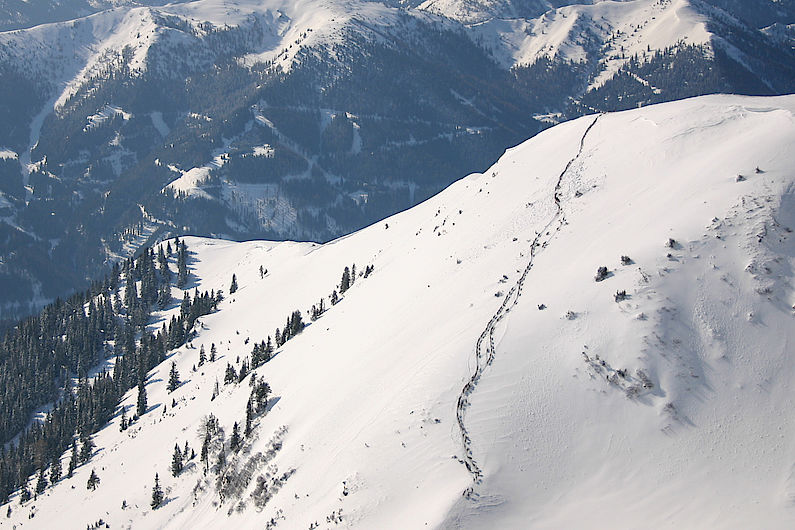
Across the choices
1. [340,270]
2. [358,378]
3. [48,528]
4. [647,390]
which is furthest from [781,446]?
[340,270]

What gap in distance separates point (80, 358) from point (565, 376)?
433ft

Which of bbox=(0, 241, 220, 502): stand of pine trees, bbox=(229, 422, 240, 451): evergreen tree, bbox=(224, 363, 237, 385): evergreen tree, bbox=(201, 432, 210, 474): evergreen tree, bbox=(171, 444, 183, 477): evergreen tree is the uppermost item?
bbox=(229, 422, 240, 451): evergreen tree

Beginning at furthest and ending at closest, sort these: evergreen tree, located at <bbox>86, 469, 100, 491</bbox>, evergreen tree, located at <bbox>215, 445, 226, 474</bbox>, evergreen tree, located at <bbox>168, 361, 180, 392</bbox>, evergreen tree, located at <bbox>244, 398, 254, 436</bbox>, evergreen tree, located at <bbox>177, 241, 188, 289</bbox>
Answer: evergreen tree, located at <bbox>177, 241, 188, 289</bbox>, evergreen tree, located at <bbox>168, 361, 180, 392</bbox>, evergreen tree, located at <bbox>86, 469, 100, 491</bbox>, evergreen tree, located at <bbox>244, 398, 254, 436</bbox>, evergreen tree, located at <bbox>215, 445, 226, 474</bbox>

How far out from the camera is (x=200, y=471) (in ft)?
220

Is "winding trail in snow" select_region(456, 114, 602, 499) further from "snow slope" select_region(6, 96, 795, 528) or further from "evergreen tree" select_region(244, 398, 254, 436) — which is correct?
"evergreen tree" select_region(244, 398, 254, 436)

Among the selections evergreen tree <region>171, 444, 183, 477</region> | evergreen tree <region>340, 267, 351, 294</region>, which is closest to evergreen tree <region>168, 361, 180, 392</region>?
evergreen tree <region>340, 267, 351, 294</region>

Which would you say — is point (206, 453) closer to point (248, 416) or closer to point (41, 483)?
point (248, 416)

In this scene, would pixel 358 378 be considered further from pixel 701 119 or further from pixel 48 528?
pixel 701 119

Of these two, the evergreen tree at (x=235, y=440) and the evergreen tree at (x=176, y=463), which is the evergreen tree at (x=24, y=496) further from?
the evergreen tree at (x=235, y=440)

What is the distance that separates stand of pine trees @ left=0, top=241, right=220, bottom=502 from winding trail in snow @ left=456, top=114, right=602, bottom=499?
6925 centimetres

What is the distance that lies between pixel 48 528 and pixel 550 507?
201ft

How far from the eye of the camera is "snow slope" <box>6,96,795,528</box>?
4094 cm

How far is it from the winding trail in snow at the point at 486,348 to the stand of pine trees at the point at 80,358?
227 feet

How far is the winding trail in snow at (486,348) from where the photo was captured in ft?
141
